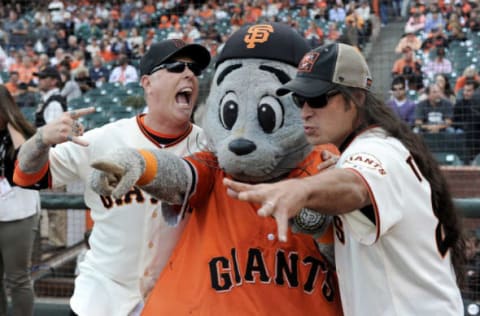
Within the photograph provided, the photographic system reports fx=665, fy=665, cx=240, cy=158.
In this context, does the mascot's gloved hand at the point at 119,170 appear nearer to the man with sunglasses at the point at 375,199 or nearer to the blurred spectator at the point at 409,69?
the man with sunglasses at the point at 375,199

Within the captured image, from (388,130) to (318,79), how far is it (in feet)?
0.80

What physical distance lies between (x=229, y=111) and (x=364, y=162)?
0.66 m

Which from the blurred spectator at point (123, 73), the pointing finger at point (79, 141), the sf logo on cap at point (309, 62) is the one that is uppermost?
the sf logo on cap at point (309, 62)

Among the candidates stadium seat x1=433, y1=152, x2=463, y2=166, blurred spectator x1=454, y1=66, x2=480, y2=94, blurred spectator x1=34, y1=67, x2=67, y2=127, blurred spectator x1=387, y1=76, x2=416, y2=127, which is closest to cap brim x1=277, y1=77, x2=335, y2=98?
stadium seat x1=433, y1=152, x2=463, y2=166

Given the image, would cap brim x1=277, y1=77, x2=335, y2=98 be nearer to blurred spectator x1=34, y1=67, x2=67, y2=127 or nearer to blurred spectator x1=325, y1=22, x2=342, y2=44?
blurred spectator x1=34, y1=67, x2=67, y2=127

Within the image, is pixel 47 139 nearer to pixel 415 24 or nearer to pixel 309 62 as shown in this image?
pixel 309 62

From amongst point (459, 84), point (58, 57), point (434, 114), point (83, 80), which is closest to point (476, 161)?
point (434, 114)

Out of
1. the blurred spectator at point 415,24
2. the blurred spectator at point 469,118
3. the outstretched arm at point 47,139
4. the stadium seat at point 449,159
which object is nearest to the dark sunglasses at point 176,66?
the outstretched arm at point 47,139

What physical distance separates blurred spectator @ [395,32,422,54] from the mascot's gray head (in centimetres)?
481

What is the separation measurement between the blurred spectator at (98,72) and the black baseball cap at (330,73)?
22.9 ft

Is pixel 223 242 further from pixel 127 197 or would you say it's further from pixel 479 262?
pixel 479 262

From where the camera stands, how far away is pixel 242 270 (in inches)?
83.0

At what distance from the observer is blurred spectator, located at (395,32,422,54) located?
6898 millimetres

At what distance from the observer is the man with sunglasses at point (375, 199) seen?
161cm
